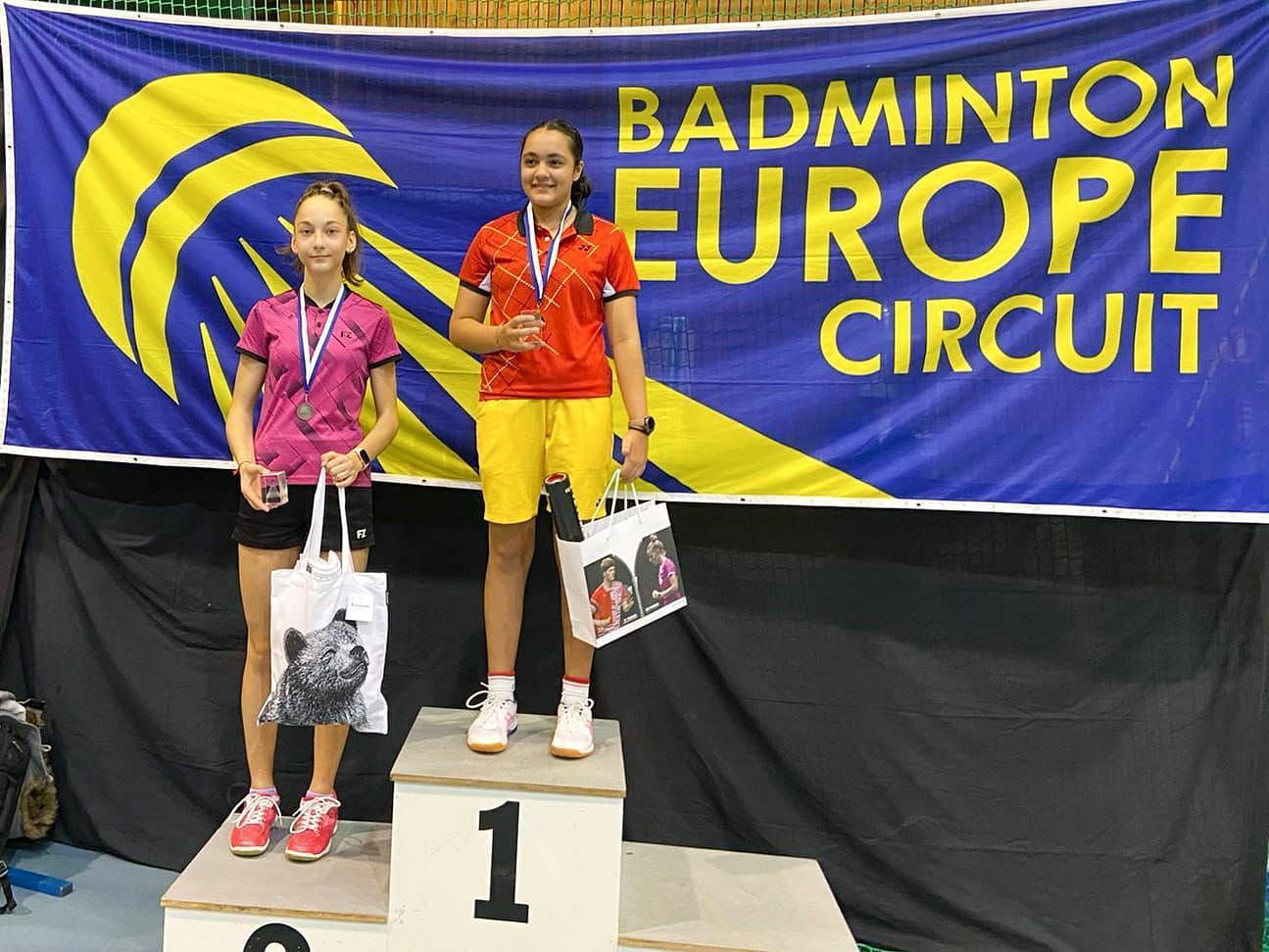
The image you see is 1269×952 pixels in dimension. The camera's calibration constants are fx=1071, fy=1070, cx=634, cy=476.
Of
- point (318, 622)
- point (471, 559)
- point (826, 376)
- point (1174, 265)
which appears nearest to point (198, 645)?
point (471, 559)

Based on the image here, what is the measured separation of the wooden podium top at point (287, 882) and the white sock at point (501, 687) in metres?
0.44

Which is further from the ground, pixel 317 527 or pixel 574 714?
pixel 317 527

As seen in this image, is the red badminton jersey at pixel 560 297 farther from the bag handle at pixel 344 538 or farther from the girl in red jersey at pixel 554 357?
the bag handle at pixel 344 538

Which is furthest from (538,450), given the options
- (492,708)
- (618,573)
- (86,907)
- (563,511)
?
(86,907)

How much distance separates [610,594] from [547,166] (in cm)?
93

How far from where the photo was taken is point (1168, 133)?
2.58m

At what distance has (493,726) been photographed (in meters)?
2.36

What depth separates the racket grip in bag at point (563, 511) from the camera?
2242mm

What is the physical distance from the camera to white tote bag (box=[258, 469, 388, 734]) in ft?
7.25

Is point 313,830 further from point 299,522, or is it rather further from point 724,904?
point 724,904

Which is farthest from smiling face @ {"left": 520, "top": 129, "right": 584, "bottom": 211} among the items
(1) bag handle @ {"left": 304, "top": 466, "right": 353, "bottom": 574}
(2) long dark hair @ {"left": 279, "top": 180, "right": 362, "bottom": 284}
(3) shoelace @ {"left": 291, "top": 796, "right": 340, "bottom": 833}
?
(3) shoelace @ {"left": 291, "top": 796, "right": 340, "bottom": 833}

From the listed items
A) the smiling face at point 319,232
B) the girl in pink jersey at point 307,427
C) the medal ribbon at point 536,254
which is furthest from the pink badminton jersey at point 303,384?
the medal ribbon at point 536,254

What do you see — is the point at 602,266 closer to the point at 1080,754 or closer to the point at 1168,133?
the point at 1168,133

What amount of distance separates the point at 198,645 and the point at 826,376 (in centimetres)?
193
